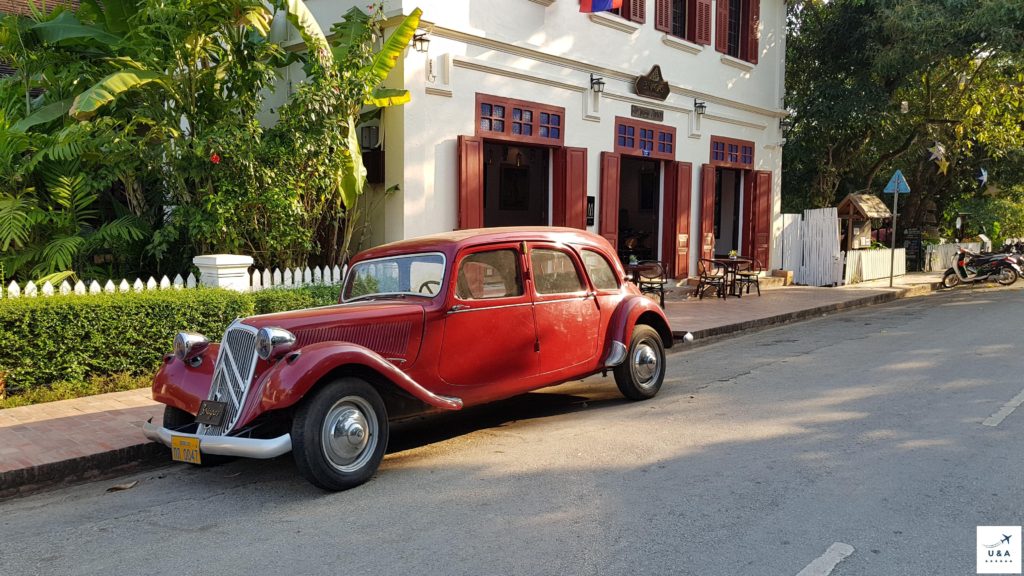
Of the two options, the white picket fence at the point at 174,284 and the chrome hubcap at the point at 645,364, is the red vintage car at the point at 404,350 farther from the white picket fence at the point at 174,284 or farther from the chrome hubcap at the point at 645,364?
the white picket fence at the point at 174,284

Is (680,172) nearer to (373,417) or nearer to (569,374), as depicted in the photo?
(569,374)

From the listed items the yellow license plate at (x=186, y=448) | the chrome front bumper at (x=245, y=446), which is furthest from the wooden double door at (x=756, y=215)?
the yellow license plate at (x=186, y=448)

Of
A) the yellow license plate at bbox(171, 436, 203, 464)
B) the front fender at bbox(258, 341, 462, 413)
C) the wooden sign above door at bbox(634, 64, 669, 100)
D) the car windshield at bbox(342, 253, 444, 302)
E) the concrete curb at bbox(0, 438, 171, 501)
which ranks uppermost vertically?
the wooden sign above door at bbox(634, 64, 669, 100)

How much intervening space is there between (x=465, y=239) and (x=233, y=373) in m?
2.00

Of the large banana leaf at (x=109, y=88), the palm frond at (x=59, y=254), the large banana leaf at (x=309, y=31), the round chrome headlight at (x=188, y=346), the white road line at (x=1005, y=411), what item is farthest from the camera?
the large banana leaf at (x=309, y=31)

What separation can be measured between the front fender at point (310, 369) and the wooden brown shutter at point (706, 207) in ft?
43.7

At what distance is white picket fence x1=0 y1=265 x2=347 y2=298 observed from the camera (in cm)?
738

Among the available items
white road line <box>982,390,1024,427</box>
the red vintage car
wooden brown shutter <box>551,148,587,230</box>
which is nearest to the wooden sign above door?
wooden brown shutter <box>551,148,587,230</box>

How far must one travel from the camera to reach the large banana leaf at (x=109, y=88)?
8.11 metres

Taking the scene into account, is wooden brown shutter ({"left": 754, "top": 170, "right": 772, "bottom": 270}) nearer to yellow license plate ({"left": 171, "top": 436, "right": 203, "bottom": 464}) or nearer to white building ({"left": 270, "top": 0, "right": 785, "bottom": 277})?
white building ({"left": 270, "top": 0, "right": 785, "bottom": 277})

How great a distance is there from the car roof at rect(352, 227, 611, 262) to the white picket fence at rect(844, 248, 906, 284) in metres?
15.0

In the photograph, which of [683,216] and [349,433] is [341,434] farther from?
[683,216]

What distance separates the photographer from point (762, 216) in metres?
19.0

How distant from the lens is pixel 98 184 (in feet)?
30.6
